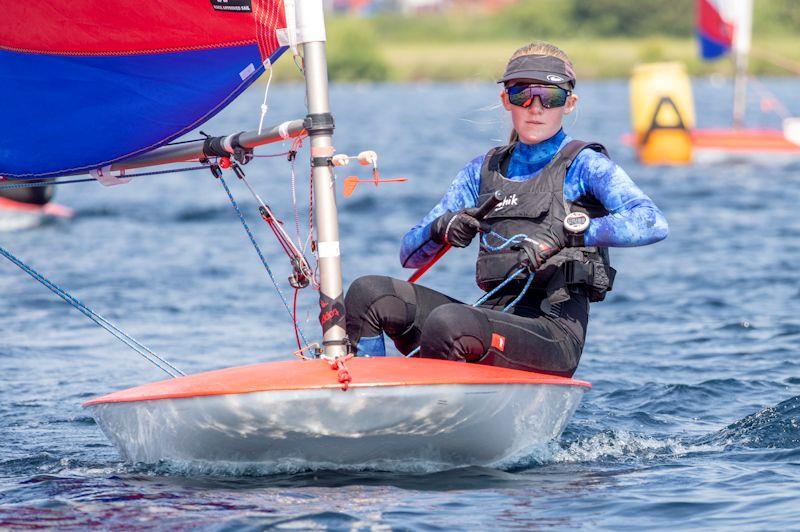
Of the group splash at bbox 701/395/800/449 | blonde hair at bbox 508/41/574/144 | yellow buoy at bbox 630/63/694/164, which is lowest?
splash at bbox 701/395/800/449

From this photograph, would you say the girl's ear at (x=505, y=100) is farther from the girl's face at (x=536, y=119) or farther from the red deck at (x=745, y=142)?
the red deck at (x=745, y=142)

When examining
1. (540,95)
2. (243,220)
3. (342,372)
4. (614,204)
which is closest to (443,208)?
(540,95)

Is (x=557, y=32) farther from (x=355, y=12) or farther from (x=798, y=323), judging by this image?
(x=798, y=323)

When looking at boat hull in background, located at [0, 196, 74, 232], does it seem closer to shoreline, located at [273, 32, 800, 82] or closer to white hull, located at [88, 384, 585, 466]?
white hull, located at [88, 384, 585, 466]

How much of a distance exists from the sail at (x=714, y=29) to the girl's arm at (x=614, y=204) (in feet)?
67.9

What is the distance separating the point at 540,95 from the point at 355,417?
1627 millimetres

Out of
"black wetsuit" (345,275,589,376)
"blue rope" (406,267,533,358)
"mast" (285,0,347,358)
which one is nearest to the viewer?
"mast" (285,0,347,358)

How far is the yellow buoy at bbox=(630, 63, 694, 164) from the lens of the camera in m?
23.1

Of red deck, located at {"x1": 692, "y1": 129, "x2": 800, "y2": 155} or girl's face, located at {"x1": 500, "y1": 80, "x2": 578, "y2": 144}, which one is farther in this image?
red deck, located at {"x1": 692, "y1": 129, "x2": 800, "y2": 155}

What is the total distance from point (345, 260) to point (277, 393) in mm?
8521

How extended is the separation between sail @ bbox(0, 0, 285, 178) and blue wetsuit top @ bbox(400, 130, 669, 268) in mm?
1005

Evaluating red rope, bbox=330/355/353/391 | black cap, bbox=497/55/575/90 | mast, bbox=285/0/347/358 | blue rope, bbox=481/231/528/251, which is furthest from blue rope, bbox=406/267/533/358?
black cap, bbox=497/55/575/90

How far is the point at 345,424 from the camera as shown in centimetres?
Result: 498

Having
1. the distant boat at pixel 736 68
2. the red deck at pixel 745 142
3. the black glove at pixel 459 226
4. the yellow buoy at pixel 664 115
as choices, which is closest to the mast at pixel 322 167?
the black glove at pixel 459 226
